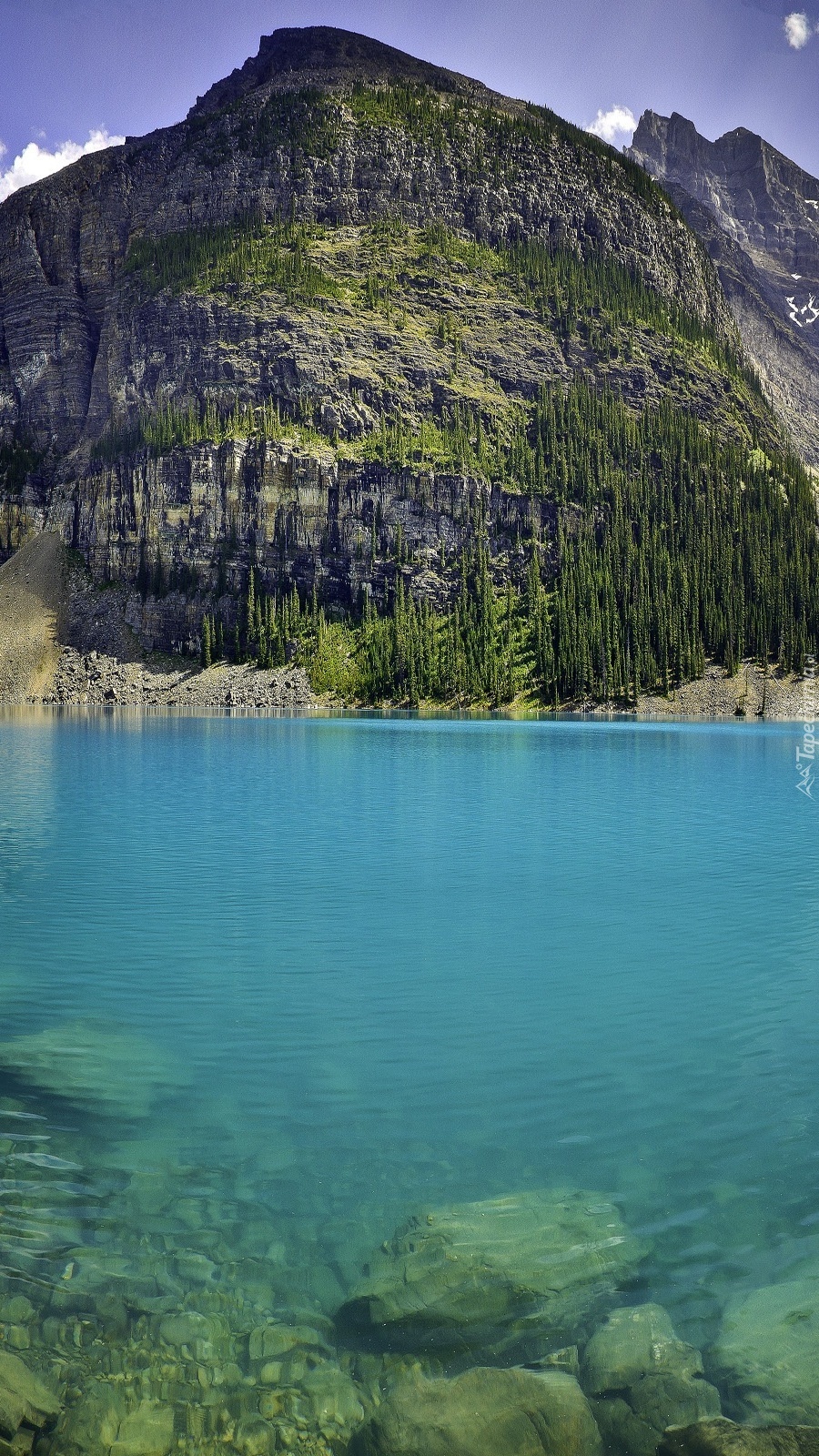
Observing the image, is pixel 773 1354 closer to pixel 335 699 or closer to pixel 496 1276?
pixel 496 1276

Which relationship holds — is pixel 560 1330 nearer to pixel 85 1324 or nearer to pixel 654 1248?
pixel 654 1248

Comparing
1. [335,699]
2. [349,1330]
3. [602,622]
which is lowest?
[349,1330]

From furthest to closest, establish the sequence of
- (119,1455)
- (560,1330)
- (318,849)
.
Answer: (318,849) < (560,1330) < (119,1455)

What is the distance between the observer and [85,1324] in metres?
7.64

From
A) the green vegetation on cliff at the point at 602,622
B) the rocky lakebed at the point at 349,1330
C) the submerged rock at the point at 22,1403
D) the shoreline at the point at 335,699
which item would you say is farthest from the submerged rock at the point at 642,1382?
the green vegetation on cliff at the point at 602,622

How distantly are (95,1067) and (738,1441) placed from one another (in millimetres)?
9400

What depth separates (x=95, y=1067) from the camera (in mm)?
12906

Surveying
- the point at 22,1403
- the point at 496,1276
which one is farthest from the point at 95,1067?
the point at 496,1276

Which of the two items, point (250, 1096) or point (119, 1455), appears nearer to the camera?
point (119, 1455)

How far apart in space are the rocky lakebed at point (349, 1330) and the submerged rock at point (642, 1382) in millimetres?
16

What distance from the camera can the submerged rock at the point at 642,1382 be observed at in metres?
6.73

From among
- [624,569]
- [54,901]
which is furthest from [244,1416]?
[624,569]

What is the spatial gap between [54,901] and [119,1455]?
17.3 m

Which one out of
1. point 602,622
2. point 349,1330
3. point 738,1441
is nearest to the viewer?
point 738,1441
